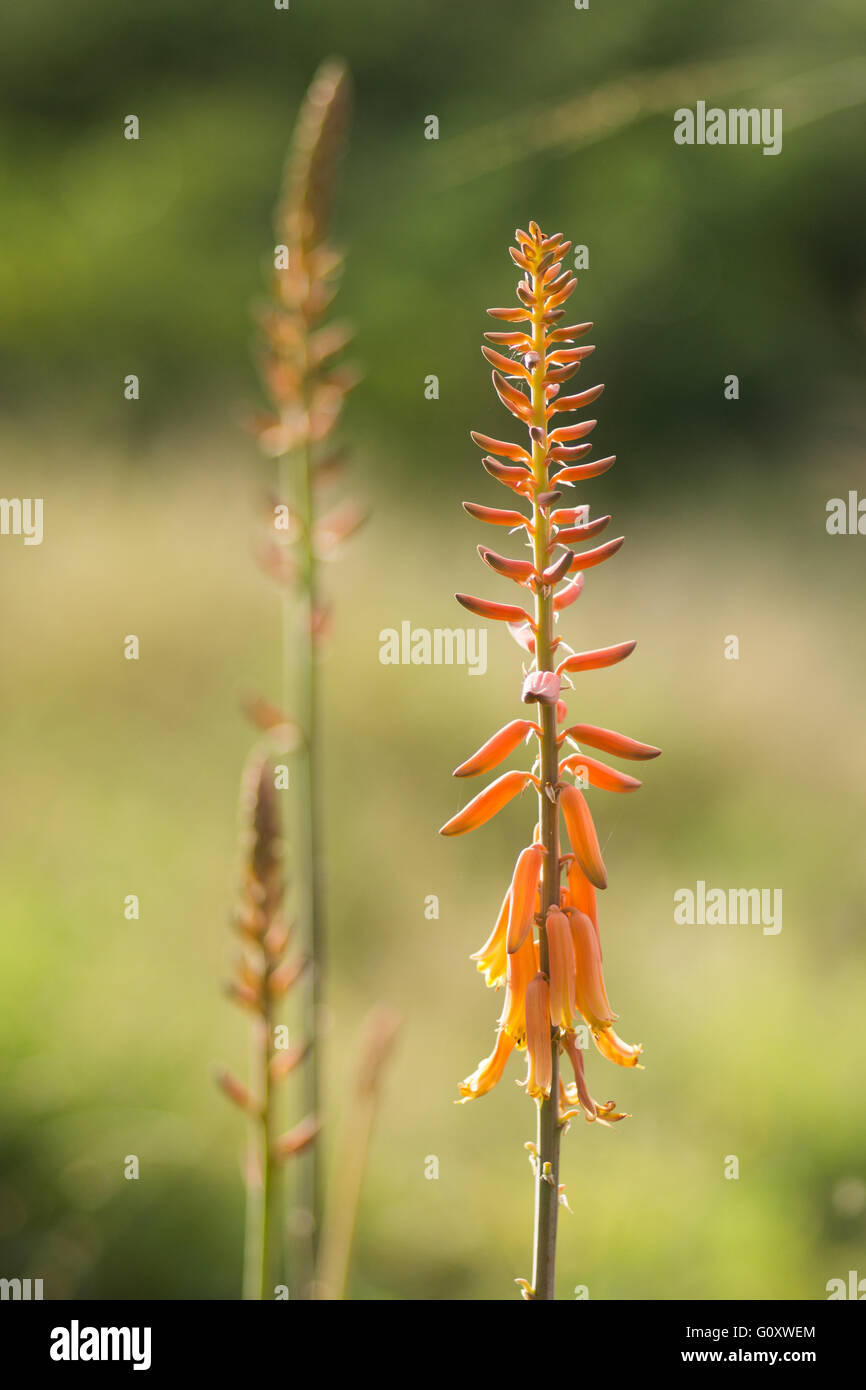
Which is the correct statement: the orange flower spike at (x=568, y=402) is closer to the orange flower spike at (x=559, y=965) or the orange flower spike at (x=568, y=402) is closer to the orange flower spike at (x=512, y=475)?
the orange flower spike at (x=512, y=475)

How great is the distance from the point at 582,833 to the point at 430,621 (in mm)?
5035

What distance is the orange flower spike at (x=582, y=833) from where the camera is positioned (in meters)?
1.03

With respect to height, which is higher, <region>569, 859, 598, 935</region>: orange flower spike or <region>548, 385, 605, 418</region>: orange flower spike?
<region>548, 385, 605, 418</region>: orange flower spike

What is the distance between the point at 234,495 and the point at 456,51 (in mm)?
4980

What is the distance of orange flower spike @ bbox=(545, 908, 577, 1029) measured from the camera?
1018 mm

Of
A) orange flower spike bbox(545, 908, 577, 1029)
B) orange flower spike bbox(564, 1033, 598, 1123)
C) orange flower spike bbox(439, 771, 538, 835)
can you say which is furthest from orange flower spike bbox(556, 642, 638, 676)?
orange flower spike bbox(564, 1033, 598, 1123)

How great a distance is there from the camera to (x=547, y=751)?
3.18ft

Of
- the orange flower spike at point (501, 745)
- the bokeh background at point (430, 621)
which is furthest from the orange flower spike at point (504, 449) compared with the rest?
the bokeh background at point (430, 621)

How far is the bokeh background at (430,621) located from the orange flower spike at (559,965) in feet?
4.69

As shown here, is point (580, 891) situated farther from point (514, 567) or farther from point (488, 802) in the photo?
point (514, 567)

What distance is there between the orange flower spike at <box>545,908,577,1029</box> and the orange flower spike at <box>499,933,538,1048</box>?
34 millimetres

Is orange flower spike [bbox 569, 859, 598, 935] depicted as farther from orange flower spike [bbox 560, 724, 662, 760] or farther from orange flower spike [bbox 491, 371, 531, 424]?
orange flower spike [bbox 491, 371, 531, 424]

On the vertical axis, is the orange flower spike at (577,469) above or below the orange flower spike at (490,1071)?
above
